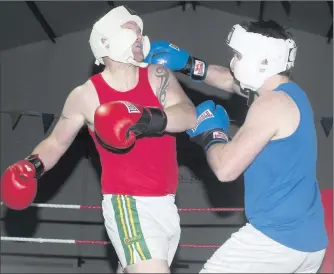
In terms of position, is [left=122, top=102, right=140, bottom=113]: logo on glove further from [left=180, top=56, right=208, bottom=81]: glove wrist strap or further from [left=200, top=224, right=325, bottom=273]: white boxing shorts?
[left=180, top=56, right=208, bottom=81]: glove wrist strap

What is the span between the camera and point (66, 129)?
250 centimetres

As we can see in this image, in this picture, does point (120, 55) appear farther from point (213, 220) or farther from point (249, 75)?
point (213, 220)

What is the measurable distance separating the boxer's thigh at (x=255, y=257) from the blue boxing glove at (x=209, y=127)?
38 centimetres

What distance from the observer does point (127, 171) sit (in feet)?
7.69

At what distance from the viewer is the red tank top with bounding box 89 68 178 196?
2340 millimetres

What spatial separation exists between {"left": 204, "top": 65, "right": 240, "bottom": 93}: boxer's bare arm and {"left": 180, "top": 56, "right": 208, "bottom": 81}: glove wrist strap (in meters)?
0.02

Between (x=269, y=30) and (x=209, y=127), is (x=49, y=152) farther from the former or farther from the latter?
(x=269, y=30)

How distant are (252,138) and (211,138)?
304 millimetres

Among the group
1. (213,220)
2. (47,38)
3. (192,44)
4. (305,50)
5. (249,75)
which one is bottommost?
(213,220)

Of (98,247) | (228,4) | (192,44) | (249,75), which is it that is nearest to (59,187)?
(98,247)

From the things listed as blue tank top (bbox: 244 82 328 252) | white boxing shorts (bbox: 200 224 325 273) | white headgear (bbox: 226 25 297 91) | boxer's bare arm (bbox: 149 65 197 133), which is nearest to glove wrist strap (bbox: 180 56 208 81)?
boxer's bare arm (bbox: 149 65 197 133)

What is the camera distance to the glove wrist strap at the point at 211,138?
2236 millimetres

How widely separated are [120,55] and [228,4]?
15.0 ft

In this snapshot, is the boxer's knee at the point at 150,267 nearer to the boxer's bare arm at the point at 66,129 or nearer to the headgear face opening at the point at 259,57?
the boxer's bare arm at the point at 66,129
